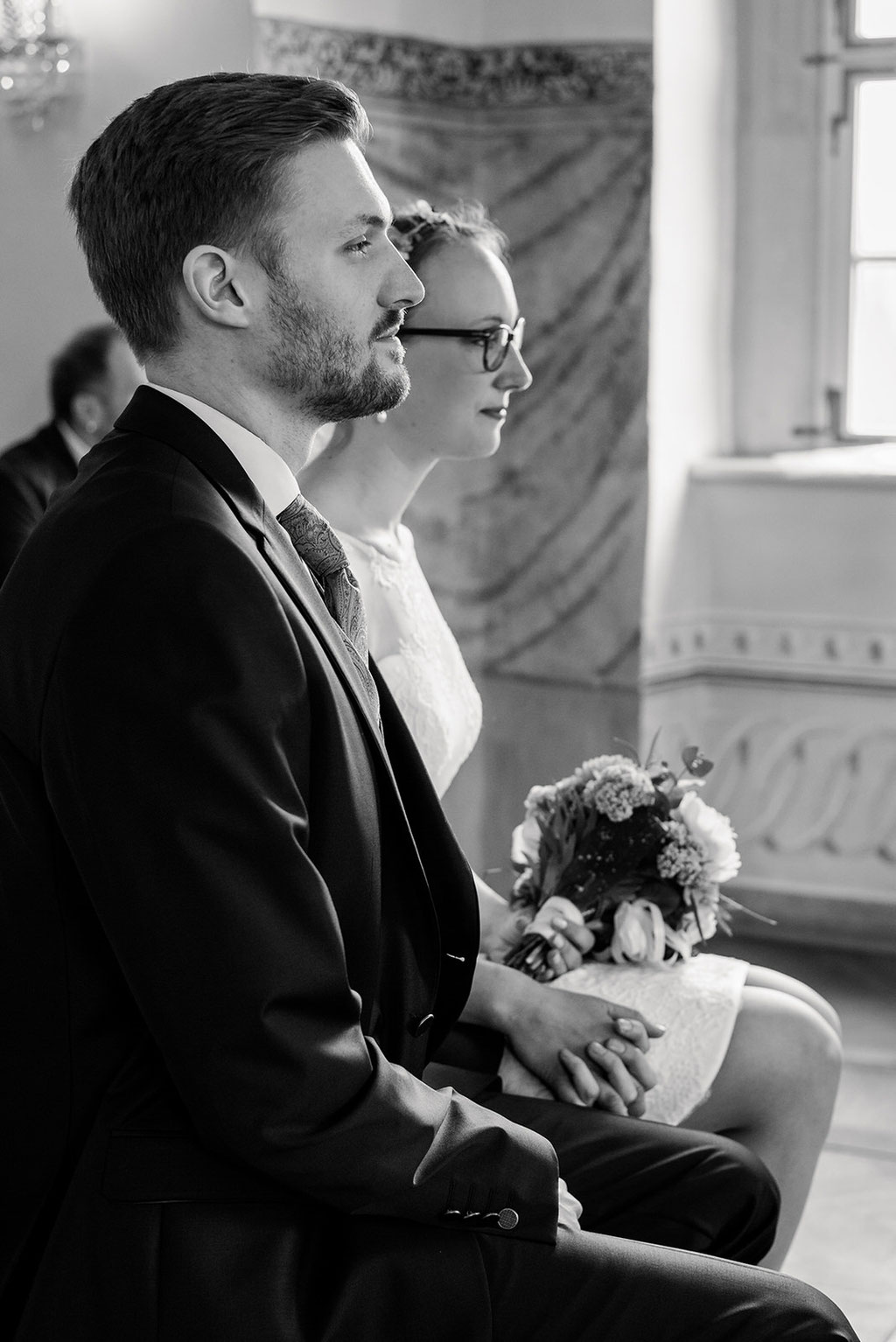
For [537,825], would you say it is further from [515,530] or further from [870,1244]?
[515,530]

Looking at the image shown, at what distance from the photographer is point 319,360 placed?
1542mm

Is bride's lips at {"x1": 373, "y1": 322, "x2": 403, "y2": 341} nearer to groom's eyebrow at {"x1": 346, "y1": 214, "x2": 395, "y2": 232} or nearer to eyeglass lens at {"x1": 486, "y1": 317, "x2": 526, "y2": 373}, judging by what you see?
groom's eyebrow at {"x1": 346, "y1": 214, "x2": 395, "y2": 232}

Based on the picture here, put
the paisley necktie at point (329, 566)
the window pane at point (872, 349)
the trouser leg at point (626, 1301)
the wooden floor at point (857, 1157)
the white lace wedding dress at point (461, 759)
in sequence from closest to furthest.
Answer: the trouser leg at point (626, 1301) < the paisley necktie at point (329, 566) < the white lace wedding dress at point (461, 759) < the wooden floor at point (857, 1157) < the window pane at point (872, 349)

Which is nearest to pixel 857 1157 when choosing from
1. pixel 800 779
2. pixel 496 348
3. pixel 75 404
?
pixel 800 779

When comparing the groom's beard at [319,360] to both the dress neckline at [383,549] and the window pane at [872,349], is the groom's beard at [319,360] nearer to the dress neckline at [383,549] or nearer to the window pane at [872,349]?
the dress neckline at [383,549]

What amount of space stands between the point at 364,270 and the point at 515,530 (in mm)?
3093

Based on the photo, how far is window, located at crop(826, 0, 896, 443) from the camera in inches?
180

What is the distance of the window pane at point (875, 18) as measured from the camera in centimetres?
456

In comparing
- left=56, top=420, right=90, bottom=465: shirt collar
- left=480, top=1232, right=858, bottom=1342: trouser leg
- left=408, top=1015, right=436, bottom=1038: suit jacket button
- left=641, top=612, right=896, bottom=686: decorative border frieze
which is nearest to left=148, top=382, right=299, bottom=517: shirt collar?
left=408, top=1015, right=436, bottom=1038: suit jacket button

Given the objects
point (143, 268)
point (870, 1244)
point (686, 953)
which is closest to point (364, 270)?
point (143, 268)

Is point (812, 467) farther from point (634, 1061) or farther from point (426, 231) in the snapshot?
point (634, 1061)

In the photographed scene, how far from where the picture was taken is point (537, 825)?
2389 millimetres

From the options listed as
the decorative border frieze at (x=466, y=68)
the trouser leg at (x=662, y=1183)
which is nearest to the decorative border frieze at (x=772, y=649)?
the decorative border frieze at (x=466, y=68)

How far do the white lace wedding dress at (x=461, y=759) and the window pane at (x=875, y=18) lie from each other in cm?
275
